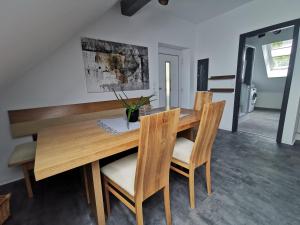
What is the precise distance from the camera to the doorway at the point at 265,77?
2787 millimetres

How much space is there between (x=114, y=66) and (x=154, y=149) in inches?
80.9

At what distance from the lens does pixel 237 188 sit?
1619mm

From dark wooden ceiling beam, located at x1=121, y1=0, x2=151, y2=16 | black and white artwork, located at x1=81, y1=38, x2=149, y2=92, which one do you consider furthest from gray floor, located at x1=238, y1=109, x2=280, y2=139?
dark wooden ceiling beam, located at x1=121, y1=0, x2=151, y2=16

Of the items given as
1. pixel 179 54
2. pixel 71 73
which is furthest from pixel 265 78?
pixel 71 73

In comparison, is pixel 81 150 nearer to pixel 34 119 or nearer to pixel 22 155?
pixel 22 155

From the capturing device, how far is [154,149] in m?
0.93

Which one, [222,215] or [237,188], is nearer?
[222,215]

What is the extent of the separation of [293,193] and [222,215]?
35.0 inches

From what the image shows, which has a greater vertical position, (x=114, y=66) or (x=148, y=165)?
(x=114, y=66)

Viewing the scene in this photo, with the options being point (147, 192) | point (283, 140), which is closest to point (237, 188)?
point (147, 192)

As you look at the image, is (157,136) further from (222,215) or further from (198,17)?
(198,17)

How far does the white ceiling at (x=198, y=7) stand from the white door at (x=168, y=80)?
3.05 ft

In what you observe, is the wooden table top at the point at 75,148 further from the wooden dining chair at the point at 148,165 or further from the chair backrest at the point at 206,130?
the chair backrest at the point at 206,130

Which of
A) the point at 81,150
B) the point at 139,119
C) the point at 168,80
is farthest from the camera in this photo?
the point at 168,80
